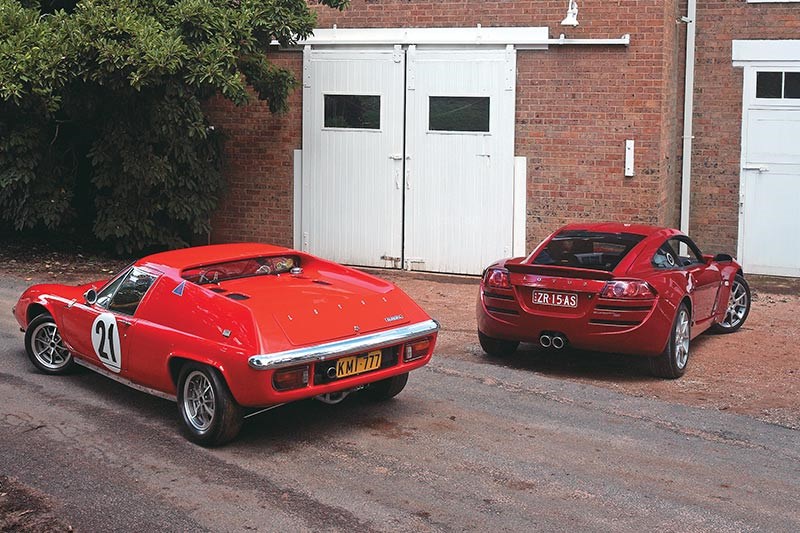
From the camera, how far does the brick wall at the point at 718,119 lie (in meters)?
16.2

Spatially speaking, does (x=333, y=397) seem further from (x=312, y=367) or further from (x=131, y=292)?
(x=131, y=292)

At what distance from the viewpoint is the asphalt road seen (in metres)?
6.19

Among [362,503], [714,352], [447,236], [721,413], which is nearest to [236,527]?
[362,503]

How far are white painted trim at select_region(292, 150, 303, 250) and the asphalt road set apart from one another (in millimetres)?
7551

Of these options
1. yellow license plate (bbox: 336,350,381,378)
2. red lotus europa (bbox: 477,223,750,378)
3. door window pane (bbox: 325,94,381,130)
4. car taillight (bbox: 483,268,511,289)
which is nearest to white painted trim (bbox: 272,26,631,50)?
door window pane (bbox: 325,94,381,130)

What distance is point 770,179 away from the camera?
16188 millimetres

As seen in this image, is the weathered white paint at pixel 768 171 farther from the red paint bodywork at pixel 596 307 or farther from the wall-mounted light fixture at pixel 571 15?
the red paint bodywork at pixel 596 307

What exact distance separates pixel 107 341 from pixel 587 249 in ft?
15.1

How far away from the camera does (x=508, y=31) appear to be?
15289 mm

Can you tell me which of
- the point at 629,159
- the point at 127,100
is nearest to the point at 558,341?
the point at 629,159

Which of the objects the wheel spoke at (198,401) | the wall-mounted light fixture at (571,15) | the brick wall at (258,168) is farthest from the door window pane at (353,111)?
the wheel spoke at (198,401)

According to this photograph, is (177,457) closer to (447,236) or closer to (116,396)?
(116,396)

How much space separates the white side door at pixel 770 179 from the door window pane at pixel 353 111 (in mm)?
5537

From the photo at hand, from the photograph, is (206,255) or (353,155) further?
(353,155)
